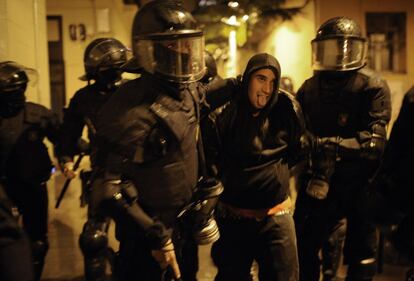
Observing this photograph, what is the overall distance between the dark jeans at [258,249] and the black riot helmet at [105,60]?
6.02 feet

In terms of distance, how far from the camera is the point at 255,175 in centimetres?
325

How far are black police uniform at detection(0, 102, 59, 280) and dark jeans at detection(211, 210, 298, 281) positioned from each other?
1807mm

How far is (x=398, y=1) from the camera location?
33.6ft

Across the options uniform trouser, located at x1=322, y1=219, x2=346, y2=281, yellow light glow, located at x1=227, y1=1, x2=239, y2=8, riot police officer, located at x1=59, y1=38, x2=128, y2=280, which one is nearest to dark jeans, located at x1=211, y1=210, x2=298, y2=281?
uniform trouser, located at x1=322, y1=219, x2=346, y2=281

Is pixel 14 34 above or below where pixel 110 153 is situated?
above

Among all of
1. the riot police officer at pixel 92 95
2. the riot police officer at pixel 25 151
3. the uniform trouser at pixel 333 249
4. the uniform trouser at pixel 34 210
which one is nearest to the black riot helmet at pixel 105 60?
the riot police officer at pixel 92 95

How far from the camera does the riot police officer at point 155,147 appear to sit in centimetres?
259

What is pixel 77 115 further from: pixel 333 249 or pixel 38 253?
pixel 333 249

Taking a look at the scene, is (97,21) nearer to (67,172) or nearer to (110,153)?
(67,172)

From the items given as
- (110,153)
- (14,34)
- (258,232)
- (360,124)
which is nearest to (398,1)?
(360,124)

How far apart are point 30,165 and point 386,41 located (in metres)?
8.56

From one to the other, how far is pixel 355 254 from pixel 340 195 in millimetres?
486

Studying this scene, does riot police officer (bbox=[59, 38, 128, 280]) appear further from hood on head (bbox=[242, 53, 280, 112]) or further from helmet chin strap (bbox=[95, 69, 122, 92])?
hood on head (bbox=[242, 53, 280, 112])

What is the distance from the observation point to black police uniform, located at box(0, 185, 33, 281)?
2.62 m
